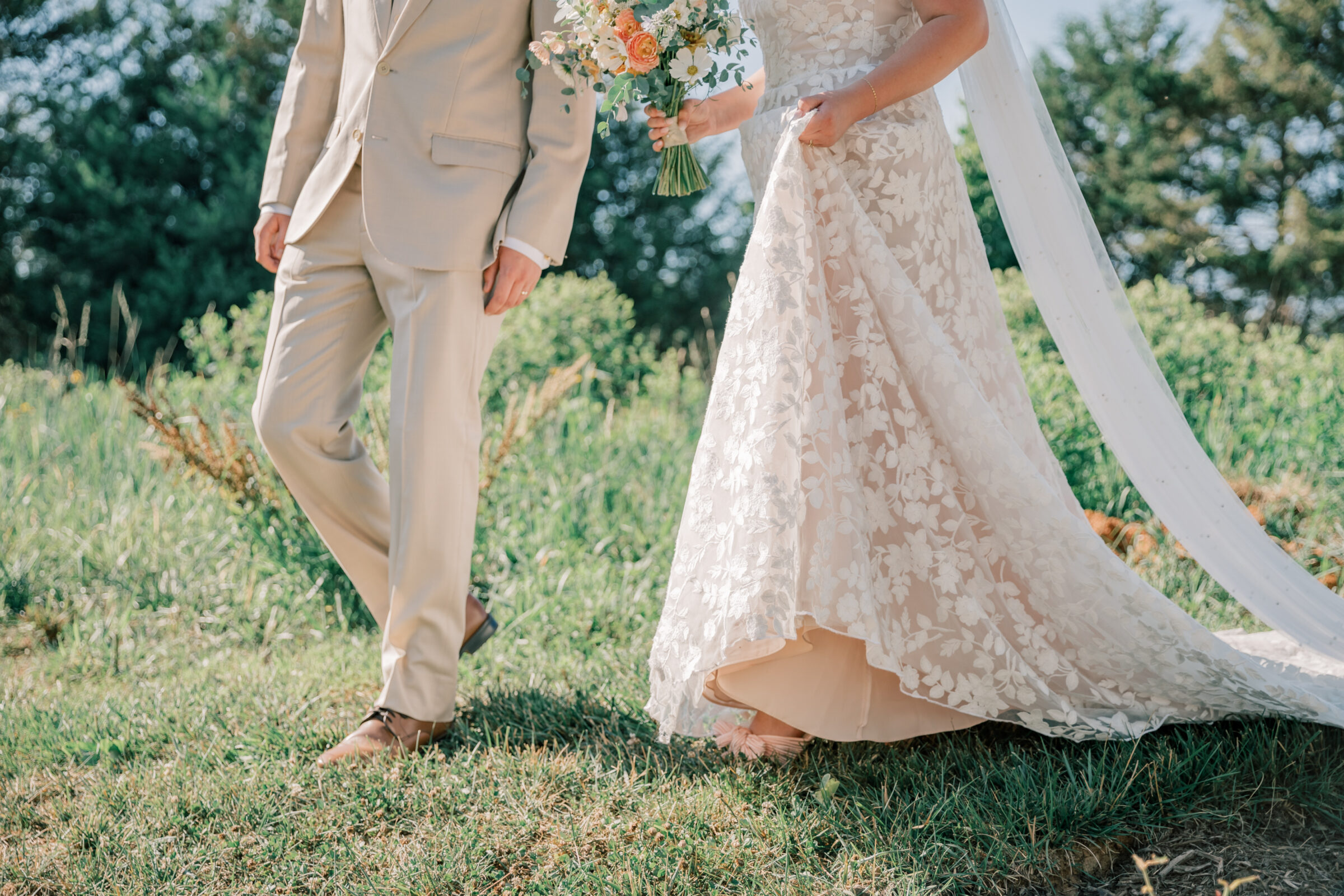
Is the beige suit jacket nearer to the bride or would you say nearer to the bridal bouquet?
the bridal bouquet

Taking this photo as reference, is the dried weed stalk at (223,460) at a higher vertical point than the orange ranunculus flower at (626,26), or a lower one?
lower

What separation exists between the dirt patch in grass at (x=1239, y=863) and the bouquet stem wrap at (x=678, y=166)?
1.76 metres

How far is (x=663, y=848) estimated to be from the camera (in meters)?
2.02

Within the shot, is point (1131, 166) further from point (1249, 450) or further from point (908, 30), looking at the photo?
point (908, 30)

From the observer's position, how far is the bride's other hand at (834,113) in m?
2.23

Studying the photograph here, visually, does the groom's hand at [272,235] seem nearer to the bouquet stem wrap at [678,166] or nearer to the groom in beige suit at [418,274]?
the groom in beige suit at [418,274]

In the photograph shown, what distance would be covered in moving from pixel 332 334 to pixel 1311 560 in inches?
134

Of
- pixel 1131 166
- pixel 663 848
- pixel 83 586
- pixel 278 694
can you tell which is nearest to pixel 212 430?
pixel 83 586

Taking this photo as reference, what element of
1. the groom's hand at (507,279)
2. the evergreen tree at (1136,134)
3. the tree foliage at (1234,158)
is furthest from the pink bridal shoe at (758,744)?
the evergreen tree at (1136,134)

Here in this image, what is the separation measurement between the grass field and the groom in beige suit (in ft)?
1.24

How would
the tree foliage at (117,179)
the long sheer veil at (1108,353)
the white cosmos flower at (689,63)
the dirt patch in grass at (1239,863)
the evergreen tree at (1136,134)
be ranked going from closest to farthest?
the dirt patch in grass at (1239,863) < the white cosmos flower at (689,63) < the long sheer veil at (1108,353) < the tree foliage at (117,179) < the evergreen tree at (1136,134)

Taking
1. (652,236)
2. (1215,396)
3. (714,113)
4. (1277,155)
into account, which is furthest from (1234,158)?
(714,113)

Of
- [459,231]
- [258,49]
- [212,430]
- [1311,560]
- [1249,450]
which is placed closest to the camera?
[459,231]

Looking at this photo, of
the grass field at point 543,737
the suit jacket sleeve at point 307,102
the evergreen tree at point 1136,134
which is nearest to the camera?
the grass field at point 543,737
